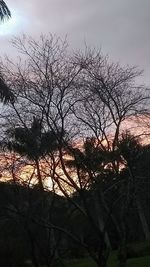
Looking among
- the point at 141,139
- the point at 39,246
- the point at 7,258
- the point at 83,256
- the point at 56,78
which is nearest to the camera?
the point at 56,78

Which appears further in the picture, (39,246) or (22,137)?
(39,246)

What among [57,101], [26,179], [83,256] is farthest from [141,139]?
[83,256]

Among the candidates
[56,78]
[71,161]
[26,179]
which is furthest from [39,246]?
[56,78]

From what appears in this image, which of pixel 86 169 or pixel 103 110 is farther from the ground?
pixel 103 110

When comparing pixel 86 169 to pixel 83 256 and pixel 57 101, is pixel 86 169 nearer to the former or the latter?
pixel 57 101

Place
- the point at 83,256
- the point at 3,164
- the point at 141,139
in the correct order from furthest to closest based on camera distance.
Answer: the point at 83,256, the point at 3,164, the point at 141,139

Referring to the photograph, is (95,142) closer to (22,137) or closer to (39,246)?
(22,137)

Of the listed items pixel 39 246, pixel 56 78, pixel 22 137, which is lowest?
pixel 39 246

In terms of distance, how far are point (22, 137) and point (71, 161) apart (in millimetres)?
2241

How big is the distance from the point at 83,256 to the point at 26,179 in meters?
22.3

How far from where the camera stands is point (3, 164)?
2192 centimetres

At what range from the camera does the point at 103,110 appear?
19328 millimetres

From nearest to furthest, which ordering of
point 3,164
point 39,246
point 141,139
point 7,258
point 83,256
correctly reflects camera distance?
1. point 141,139
2. point 3,164
3. point 39,246
4. point 7,258
5. point 83,256

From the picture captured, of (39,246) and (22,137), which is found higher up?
(22,137)
